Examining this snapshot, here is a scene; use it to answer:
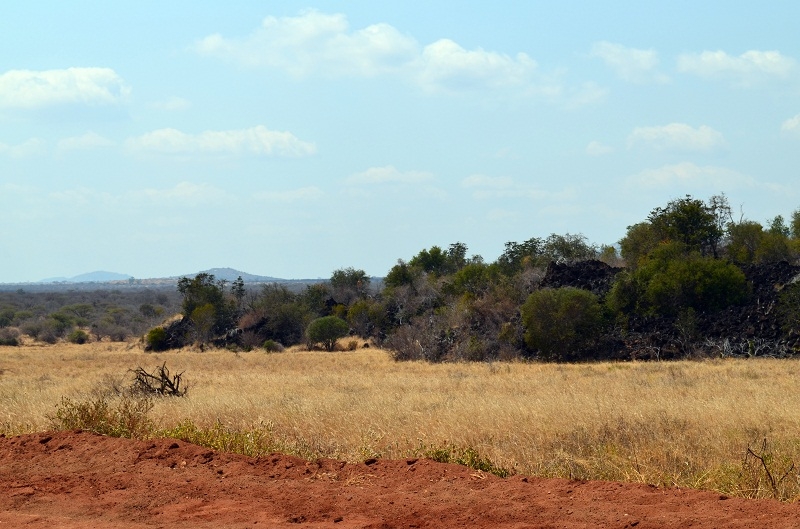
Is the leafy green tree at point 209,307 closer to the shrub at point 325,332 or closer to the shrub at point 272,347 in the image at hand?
the shrub at point 272,347

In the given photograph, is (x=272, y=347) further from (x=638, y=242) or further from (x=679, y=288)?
(x=679, y=288)

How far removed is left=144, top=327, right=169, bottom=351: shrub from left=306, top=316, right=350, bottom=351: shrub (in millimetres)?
11083

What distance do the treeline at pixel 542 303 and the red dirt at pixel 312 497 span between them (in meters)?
25.6

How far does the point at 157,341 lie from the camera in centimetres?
5322

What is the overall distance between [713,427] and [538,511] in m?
6.29

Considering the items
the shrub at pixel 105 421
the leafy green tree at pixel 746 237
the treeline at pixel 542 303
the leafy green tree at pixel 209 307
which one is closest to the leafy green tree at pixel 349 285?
the treeline at pixel 542 303

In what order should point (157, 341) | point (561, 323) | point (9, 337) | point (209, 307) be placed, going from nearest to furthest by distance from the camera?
point (561, 323) < point (157, 341) < point (209, 307) < point (9, 337)

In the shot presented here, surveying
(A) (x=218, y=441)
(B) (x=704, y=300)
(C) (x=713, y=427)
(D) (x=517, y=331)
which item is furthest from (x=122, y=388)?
(B) (x=704, y=300)

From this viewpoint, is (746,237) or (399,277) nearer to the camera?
(746,237)

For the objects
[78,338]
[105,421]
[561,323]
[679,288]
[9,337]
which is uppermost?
[679,288]

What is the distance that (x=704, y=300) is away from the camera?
34281 millimetres

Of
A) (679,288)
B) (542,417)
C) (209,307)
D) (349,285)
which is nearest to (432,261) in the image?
(349,285)

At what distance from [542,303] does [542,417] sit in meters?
21.7

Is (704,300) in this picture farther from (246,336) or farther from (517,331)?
(246,336)
